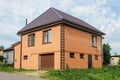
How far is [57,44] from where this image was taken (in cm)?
2780

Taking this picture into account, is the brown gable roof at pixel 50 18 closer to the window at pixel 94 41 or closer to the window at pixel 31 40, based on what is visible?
the window at pixel 31 40

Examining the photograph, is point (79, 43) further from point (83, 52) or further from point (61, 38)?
point (61, 38)

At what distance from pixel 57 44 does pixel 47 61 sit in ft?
9.50

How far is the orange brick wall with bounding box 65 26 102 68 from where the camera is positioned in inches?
1115

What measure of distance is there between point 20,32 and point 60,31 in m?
8.69

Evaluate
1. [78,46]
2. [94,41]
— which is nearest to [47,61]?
[78,46]

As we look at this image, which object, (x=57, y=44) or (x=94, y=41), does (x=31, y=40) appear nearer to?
(x=57, y=44)

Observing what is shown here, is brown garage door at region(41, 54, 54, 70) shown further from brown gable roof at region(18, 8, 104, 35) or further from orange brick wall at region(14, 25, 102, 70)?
brown gable roof at region(18, 8, 104, 35)

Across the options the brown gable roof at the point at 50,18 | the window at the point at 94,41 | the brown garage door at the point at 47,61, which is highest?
the brown gable roof at the point at 50,18

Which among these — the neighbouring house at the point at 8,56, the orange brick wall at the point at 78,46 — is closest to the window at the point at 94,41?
the orange brick wall at the point at 78,46

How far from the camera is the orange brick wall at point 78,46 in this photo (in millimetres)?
28312

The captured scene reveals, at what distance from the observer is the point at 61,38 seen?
1083 inches

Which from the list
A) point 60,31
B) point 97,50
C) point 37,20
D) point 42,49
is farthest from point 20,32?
point 97,50

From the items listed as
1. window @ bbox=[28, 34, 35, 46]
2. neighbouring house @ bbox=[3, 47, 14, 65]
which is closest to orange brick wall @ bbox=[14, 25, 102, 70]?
window @ bbox=[28, 34, 35, 46]
